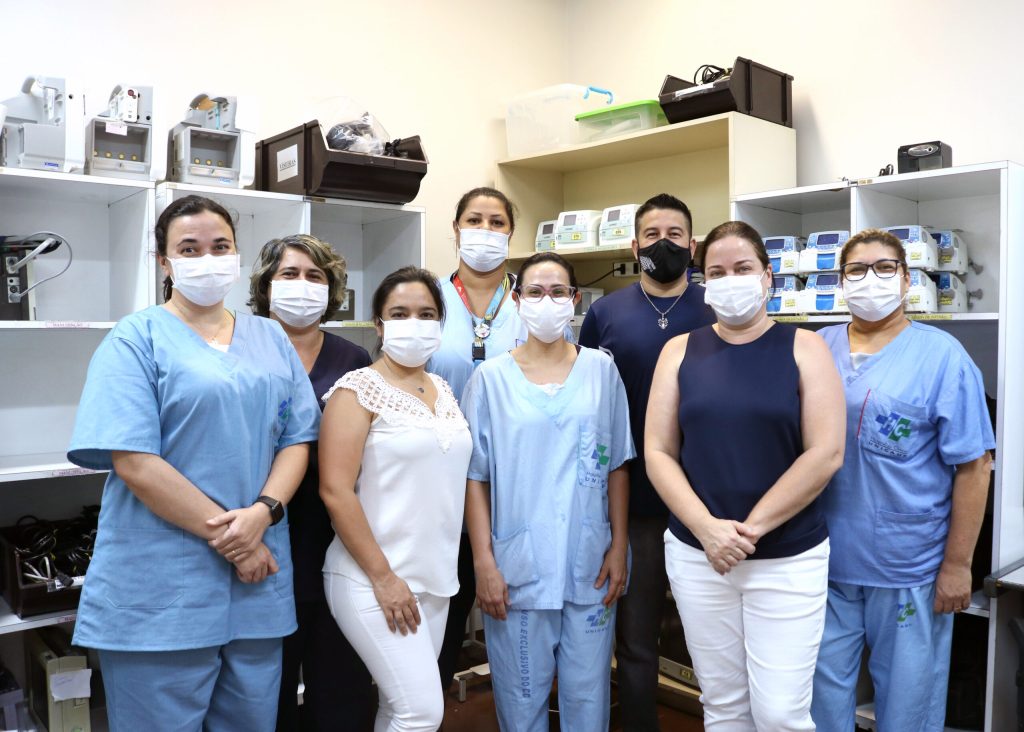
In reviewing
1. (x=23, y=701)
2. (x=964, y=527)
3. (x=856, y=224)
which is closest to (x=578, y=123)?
(x=856, y=224)

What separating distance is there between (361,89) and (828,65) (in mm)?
1928

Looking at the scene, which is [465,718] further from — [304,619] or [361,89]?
[361,89]

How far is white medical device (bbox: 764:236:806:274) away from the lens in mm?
2977

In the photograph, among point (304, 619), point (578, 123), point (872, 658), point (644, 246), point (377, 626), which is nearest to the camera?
point (377, 626)

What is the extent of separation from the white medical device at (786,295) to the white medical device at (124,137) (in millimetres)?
2095

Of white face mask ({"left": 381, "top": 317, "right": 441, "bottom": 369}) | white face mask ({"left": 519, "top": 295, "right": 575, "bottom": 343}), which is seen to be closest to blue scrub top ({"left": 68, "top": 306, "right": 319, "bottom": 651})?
white face mask ({"left": 381, "top": 317, "right": 441, "bottom": 369})

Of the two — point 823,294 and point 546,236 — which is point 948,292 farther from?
point 546,236

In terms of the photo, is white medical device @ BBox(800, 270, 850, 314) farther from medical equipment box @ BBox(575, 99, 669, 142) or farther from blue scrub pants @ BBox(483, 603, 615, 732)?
blue scrub pants @ BBox(483, 603, 615, 732)

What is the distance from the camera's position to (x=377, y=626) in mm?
1889

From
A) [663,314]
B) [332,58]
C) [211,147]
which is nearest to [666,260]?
[663,314]

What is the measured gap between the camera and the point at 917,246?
2.67 metres

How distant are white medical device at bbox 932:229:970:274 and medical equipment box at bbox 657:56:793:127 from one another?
0.86 metres

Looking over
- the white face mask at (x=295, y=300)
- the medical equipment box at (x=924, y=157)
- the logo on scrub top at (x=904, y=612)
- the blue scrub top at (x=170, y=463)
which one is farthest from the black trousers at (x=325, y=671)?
the medical equipment box at (x=924, y=157)

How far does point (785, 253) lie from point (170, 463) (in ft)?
7.08
